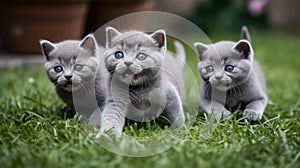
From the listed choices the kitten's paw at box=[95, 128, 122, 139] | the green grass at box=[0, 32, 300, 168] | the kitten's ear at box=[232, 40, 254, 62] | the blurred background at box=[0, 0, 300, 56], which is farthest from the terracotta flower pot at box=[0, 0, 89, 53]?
the kitten's paw at box=[95, 128, 122, 139]

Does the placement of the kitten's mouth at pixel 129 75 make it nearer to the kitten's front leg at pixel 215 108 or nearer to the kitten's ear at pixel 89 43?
the kitten's ear at pixel 89 43

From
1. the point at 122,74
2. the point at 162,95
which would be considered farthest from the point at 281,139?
the point at 122,74

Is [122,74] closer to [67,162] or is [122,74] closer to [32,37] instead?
[67,162]

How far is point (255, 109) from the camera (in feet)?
8.77

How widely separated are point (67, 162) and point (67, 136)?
0.35 metres

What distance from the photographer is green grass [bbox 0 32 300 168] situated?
6.15ft

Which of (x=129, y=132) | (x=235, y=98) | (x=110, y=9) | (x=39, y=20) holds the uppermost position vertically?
(x=110, y=9)

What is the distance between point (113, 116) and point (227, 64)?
0.64 m

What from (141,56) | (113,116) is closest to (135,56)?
(141,56)

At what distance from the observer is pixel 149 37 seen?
2.36 meters

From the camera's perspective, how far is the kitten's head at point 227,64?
258 cm

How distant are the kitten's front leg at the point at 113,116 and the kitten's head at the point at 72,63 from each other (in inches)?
7.9

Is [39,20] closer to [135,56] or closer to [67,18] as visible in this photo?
[67,18]

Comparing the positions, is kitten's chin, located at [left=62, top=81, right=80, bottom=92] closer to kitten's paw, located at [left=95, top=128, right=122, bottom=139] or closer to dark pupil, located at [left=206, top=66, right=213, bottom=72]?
kitten's paw, located at [left=95, top=128, right=122, bottom=139]
